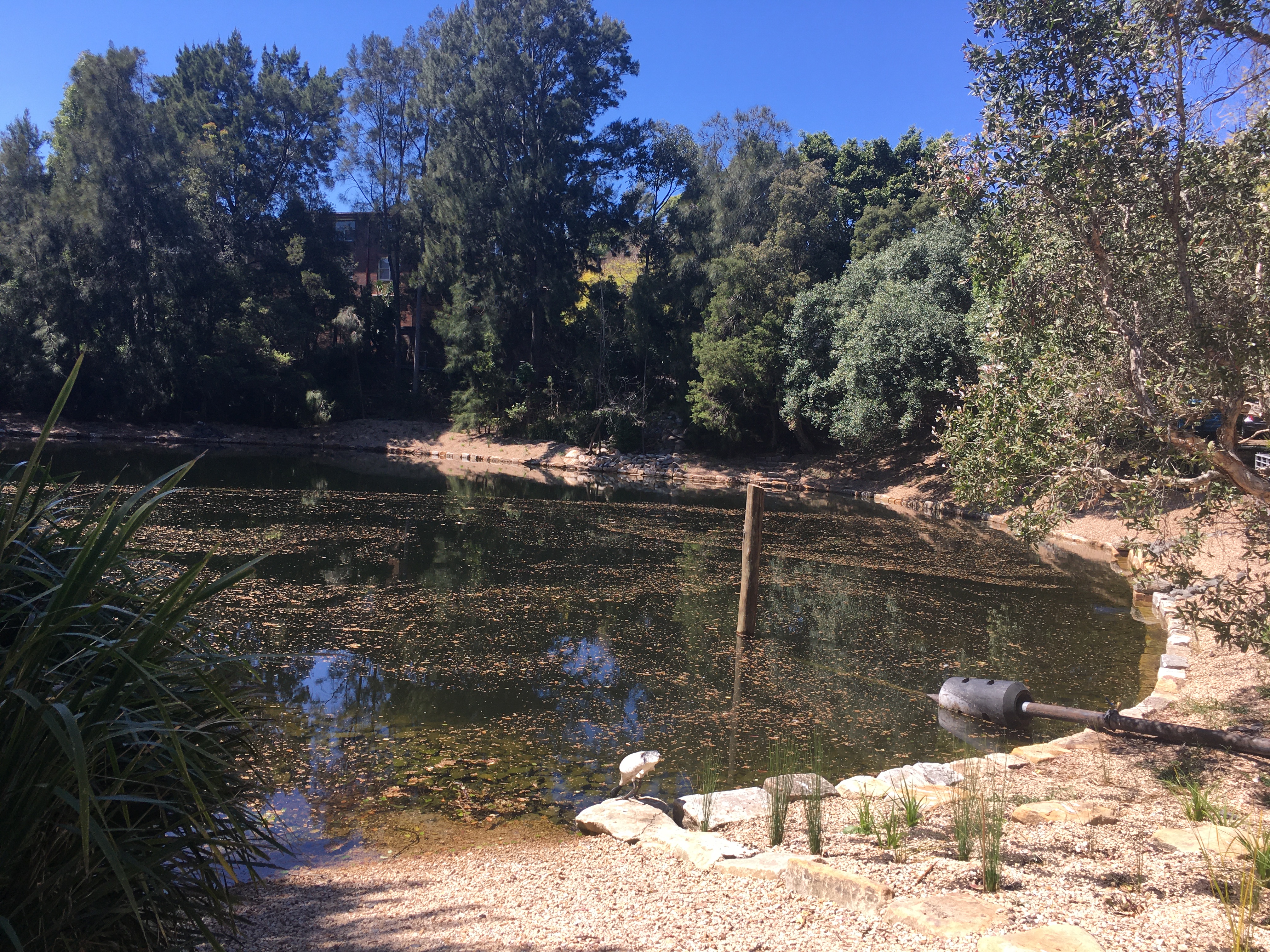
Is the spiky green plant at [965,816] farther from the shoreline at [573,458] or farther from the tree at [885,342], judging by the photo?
the shoreline at [573,458]

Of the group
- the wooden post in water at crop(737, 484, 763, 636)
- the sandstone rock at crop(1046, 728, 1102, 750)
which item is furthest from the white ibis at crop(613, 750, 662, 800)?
the wooden post in water at crop(737, 484, 763, 636)

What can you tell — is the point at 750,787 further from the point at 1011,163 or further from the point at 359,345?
the point at 359,345

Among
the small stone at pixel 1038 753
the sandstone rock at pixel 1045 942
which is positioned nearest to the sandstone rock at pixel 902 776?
the small stone at pixel 1038 753

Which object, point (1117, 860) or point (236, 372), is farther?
point (236, 372)

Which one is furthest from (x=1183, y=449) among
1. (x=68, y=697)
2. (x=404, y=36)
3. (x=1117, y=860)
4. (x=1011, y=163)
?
(x=404, y=36)

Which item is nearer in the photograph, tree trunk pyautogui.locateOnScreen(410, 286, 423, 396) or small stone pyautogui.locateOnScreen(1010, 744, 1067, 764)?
small stone pyautogui.locateOnScreen(1010, 744, 1067, 764)

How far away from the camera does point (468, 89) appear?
34906 millimetres

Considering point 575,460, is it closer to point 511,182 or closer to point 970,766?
point 511,182

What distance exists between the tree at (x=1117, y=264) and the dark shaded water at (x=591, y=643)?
264 cm

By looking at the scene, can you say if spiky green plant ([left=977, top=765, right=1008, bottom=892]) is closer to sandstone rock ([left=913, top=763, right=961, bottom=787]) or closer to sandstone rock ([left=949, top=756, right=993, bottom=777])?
sandstone rock ([left=913, top=763, right=961, bottom=787])

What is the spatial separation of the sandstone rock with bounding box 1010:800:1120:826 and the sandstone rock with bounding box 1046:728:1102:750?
1.68 meters

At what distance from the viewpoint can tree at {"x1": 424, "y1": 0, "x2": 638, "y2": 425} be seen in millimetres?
34500

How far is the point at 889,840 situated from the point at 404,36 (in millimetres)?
41485

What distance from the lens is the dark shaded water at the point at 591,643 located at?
6.28 m
